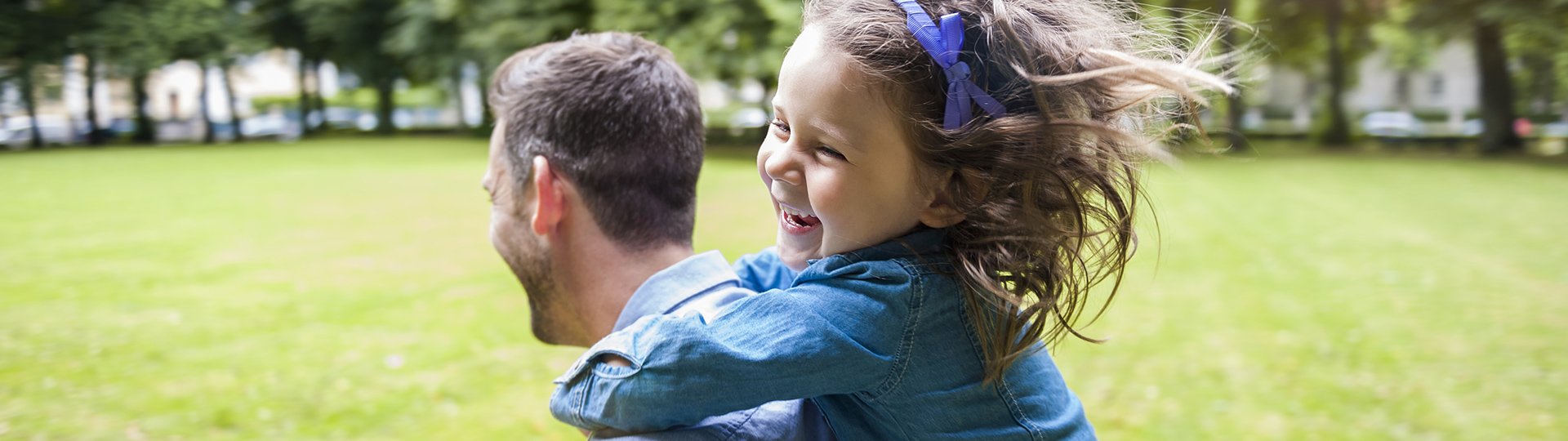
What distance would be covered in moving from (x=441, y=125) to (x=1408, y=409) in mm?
51710

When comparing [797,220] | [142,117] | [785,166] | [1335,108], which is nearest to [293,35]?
[142,117]

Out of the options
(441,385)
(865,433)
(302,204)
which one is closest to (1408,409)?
(441,385)

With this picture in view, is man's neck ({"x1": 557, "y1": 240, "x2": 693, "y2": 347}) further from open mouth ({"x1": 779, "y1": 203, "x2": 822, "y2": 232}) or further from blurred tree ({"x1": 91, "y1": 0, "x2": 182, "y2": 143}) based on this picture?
blurred tree ({"x1": 91, "y1": 0, "x2": 182, "y2": 143})

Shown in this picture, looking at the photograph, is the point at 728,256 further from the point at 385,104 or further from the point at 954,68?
the point at 385,104

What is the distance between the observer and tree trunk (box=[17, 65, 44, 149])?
38.9 metres

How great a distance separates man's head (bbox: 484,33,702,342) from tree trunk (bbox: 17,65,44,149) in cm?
4353

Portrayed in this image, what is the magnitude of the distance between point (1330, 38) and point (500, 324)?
121ft

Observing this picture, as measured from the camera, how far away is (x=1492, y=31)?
3303 centimetres

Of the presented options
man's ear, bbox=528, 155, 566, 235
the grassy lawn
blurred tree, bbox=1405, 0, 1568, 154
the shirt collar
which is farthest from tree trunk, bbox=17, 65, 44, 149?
the shirt collar

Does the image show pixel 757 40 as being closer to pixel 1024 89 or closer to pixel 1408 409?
pixel 1408 409

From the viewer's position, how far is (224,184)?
23.5 metres

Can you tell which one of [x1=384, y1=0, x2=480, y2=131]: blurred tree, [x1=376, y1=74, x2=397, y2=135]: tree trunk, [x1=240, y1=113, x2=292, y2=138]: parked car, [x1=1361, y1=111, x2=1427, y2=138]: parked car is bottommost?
[x1=1361, y1=111, x2=1427, y2=138]: parked car

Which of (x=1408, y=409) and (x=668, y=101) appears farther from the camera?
(x=1408, y=409)

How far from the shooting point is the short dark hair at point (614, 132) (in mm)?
2508
